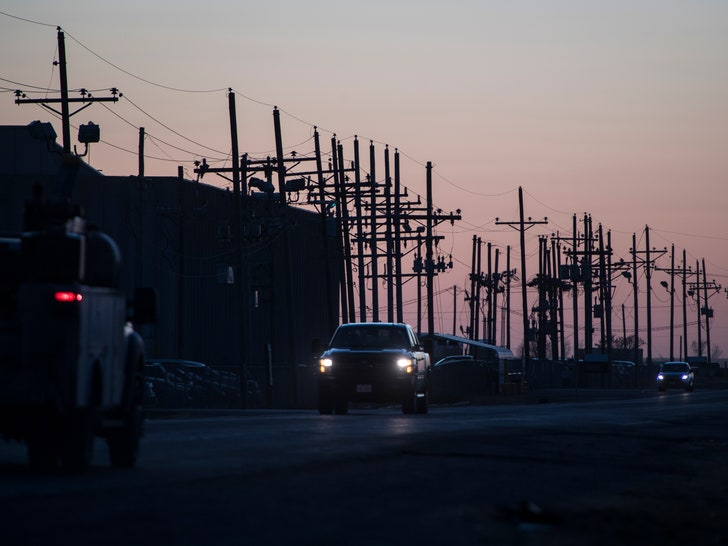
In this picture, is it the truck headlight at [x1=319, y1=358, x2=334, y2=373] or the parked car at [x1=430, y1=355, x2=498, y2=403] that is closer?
the truck headlight at [x1=319, y1=358, x2=334, y2=373]

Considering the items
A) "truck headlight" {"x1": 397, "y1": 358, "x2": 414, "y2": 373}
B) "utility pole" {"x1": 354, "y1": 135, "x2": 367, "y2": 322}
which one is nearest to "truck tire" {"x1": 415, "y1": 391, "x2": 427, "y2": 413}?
"truck headlight" {"x1": 397, "y1": 358, "x2": 414, "y2": 373}

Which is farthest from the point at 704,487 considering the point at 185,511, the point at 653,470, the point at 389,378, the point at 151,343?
the point at 151,343

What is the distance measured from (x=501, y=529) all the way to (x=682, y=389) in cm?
8112

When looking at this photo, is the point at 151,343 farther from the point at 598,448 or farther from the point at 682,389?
the point at 598,448

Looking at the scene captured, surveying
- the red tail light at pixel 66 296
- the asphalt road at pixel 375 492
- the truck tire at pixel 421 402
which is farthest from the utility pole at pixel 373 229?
the red tail light at pixel 66 296

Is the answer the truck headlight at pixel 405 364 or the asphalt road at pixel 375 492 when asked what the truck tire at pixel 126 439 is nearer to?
the asphalt road at pixel 375 492

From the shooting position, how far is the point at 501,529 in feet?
31.4

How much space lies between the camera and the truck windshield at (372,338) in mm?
31422

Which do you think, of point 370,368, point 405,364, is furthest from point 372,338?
point 405,364

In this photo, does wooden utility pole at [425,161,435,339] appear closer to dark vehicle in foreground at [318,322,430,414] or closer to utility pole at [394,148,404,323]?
utility pole at [394,148,404,323]

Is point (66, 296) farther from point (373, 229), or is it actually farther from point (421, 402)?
point (373, 229)

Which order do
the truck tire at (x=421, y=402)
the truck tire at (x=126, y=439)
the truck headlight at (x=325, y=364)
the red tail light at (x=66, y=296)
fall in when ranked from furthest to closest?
1. the truck tire at (x=421, y=402)
2. the truck headlight at (x=325, y=364)
3. the truck tire at (x=126, y=439)
4. the red tail light at (x=66, y=296)

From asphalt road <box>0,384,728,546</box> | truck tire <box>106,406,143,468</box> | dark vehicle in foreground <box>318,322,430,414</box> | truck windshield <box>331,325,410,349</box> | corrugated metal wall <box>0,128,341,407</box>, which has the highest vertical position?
corrugated metal wall <box>0,128,341,407</box>

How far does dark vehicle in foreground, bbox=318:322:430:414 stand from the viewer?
30859 mm
